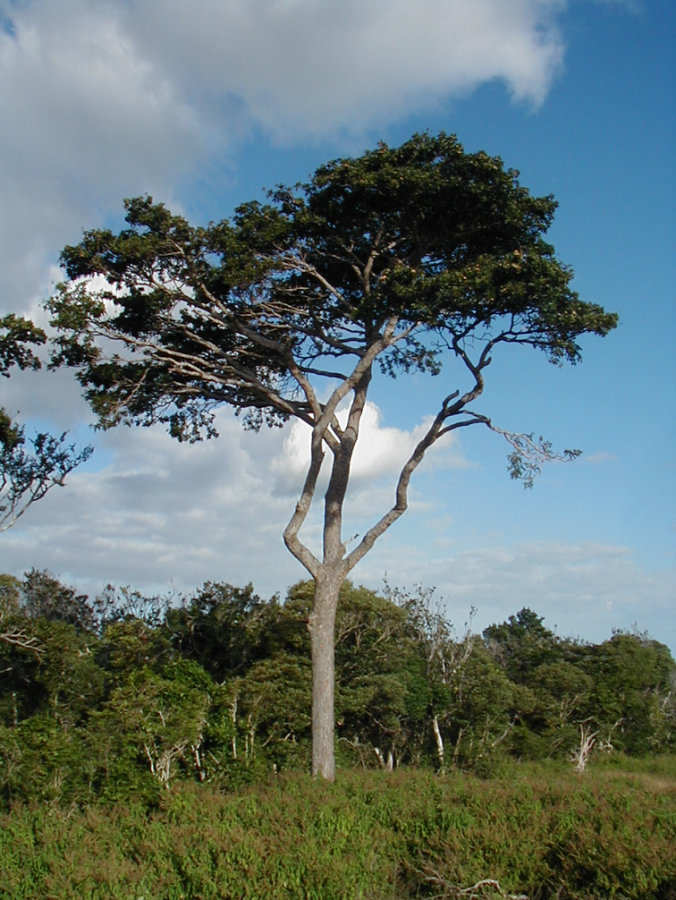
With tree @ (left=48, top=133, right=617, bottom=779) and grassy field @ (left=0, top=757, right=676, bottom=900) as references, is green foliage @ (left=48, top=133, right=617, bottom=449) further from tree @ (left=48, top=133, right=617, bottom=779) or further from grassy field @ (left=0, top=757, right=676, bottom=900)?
grassy field @ (left=0, top=757, right=676, bottom=900)

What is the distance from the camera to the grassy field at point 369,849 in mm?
6207

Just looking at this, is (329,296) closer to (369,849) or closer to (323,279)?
(323,279)

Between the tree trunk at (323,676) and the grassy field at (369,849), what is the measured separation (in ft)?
12.2

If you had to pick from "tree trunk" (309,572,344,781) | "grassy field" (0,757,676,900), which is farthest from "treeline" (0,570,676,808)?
"grassy field" (0,757,676,900)

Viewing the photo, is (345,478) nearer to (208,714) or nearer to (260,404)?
(260,404)

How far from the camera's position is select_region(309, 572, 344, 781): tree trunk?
40.0 ft

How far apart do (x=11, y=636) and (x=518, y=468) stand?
1126 centimetres

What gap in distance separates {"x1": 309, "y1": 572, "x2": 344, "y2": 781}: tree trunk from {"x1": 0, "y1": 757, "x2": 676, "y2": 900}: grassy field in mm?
3716

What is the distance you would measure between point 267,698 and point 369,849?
34.8 ft

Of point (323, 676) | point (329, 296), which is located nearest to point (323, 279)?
point (329, 296)

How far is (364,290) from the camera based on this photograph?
45.8 feet

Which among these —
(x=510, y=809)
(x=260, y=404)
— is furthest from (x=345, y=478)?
(x=510, y=809)

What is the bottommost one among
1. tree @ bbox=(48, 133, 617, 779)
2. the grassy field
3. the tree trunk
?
the grassy field

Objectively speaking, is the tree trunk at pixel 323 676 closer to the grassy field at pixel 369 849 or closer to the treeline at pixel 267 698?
the treeline at pixel 267 698
